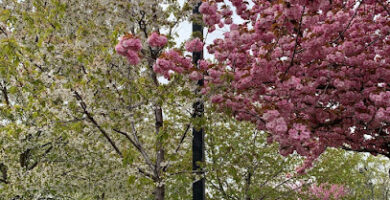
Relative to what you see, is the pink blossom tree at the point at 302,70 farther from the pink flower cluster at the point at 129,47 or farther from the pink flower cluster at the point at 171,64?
the pink flower cluster at the point at 129,47

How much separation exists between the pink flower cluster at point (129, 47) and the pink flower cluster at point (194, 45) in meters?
0.98

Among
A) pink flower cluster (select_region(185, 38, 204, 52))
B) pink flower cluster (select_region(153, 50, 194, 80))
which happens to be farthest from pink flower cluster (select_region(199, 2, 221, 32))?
pink flower cluster (select_region(153, 50, 194, 80))

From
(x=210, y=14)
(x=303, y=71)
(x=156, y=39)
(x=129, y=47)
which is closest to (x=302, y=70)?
(x=303, y=71)

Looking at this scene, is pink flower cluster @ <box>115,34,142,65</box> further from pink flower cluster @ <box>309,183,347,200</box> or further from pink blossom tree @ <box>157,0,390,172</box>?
pink flower cluster @ <box>309,183,347,200</box>

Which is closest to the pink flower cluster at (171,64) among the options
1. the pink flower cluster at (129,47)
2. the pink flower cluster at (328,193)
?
the pink flower cluster at (129,47)

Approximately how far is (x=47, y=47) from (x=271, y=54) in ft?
13.5

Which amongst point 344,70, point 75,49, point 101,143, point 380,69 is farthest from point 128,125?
point 380,69

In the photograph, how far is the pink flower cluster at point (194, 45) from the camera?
6.41 metres

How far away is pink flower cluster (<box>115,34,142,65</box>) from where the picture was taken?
5.76 meters

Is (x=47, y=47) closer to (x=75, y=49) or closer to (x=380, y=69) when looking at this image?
(x=75, y=49)

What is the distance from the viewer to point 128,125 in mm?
6883

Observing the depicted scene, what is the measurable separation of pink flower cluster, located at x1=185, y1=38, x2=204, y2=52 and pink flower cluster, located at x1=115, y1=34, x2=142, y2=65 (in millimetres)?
981

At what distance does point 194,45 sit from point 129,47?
1263 millimetres

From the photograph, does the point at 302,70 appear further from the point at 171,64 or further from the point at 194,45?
the point at 171,64
